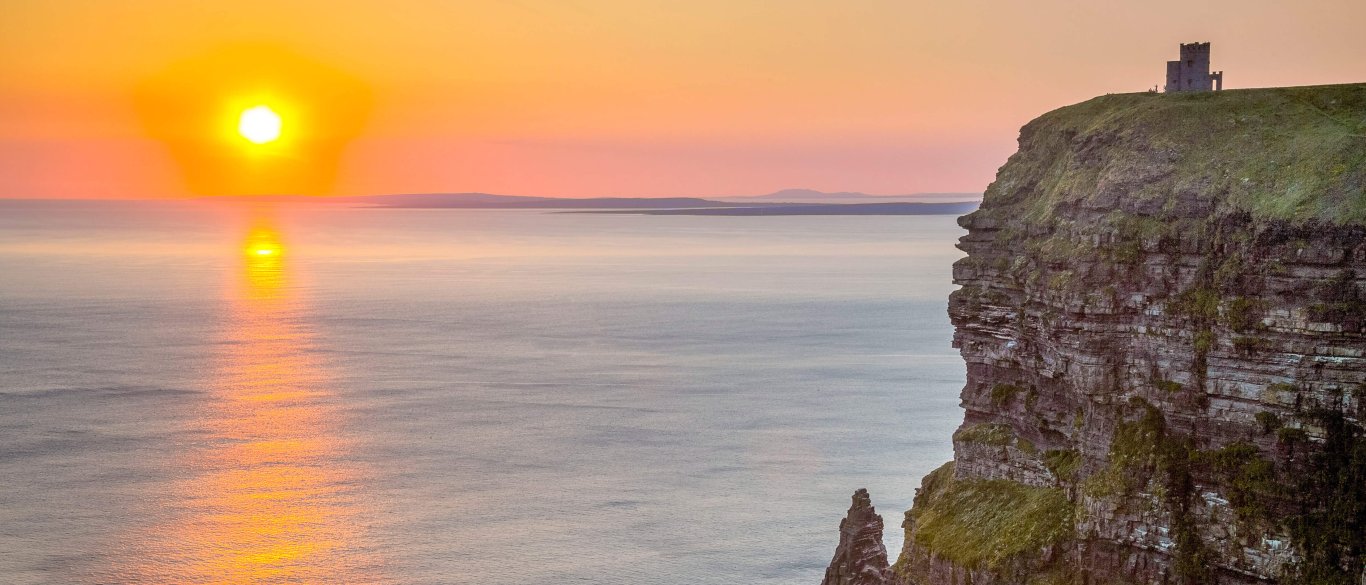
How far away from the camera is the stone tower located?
166 ft

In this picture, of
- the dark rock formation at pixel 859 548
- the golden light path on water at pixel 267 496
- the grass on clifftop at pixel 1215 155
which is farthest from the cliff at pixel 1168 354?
the golden light path on water at pixel 267 496

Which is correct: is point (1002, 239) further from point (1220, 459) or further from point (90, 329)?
point (90, 329)

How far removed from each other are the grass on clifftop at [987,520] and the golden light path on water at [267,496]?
35.1 m

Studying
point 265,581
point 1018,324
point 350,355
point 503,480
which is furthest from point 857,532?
point 350,355

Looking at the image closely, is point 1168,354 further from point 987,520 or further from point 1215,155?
point 987,520

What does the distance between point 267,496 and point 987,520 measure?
56.2 m

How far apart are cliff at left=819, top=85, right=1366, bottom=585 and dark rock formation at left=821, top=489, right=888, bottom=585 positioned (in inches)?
206

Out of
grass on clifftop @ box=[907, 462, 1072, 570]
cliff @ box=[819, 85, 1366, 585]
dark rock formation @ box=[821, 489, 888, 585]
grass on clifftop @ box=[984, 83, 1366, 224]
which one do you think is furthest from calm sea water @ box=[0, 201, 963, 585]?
grass on clifftop @ box=[984, 83, 1366, 224]

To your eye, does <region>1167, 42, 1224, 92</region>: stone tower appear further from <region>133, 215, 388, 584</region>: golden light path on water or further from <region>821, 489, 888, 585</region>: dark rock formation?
<region>133, 215, 388, 584</region>: golden light path on water

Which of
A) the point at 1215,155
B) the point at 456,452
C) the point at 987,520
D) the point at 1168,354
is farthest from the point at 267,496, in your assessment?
the point at 1215,155

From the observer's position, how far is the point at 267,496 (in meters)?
88.4

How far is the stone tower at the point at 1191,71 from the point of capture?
1989 inches

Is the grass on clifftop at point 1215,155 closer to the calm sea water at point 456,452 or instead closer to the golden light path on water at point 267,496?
the calm sea water at point 456,452

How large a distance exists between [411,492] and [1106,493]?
58.2 metres
